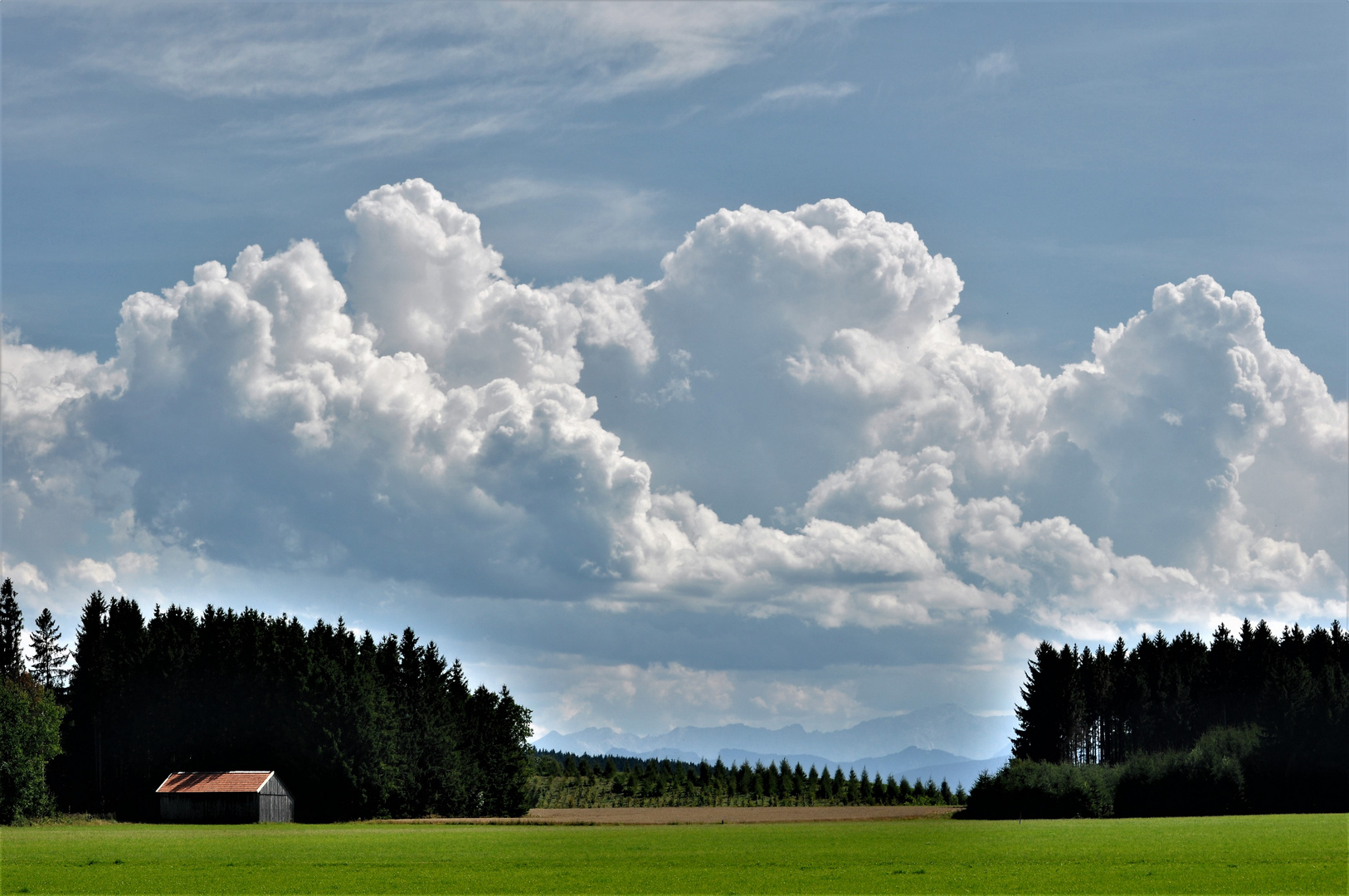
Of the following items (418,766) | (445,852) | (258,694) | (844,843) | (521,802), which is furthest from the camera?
(521,802)

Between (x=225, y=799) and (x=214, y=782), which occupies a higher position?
(x=214, y=782)

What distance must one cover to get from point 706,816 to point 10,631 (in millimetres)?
78556

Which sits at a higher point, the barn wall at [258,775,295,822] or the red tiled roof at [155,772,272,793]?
the red tiled roof at [155,772,272,793]

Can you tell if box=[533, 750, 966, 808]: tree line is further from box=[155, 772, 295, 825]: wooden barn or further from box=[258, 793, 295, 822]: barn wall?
box=[155, 772, 295, 825]: wooden barn

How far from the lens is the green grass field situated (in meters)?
40.8

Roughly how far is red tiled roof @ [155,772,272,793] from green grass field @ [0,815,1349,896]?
22.4 meters

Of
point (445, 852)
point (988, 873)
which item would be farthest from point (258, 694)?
point (988, 873)

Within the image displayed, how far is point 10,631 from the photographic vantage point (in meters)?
135

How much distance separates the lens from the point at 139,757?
376ft

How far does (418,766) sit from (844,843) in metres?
69.2

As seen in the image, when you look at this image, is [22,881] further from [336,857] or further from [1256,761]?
[1256,761]

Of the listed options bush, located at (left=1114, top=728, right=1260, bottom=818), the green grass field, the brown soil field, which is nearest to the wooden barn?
the brown soil field

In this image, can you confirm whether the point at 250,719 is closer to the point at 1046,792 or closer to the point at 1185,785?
the point at 1046,792

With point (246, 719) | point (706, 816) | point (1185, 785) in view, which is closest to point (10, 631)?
point (246, 719)
